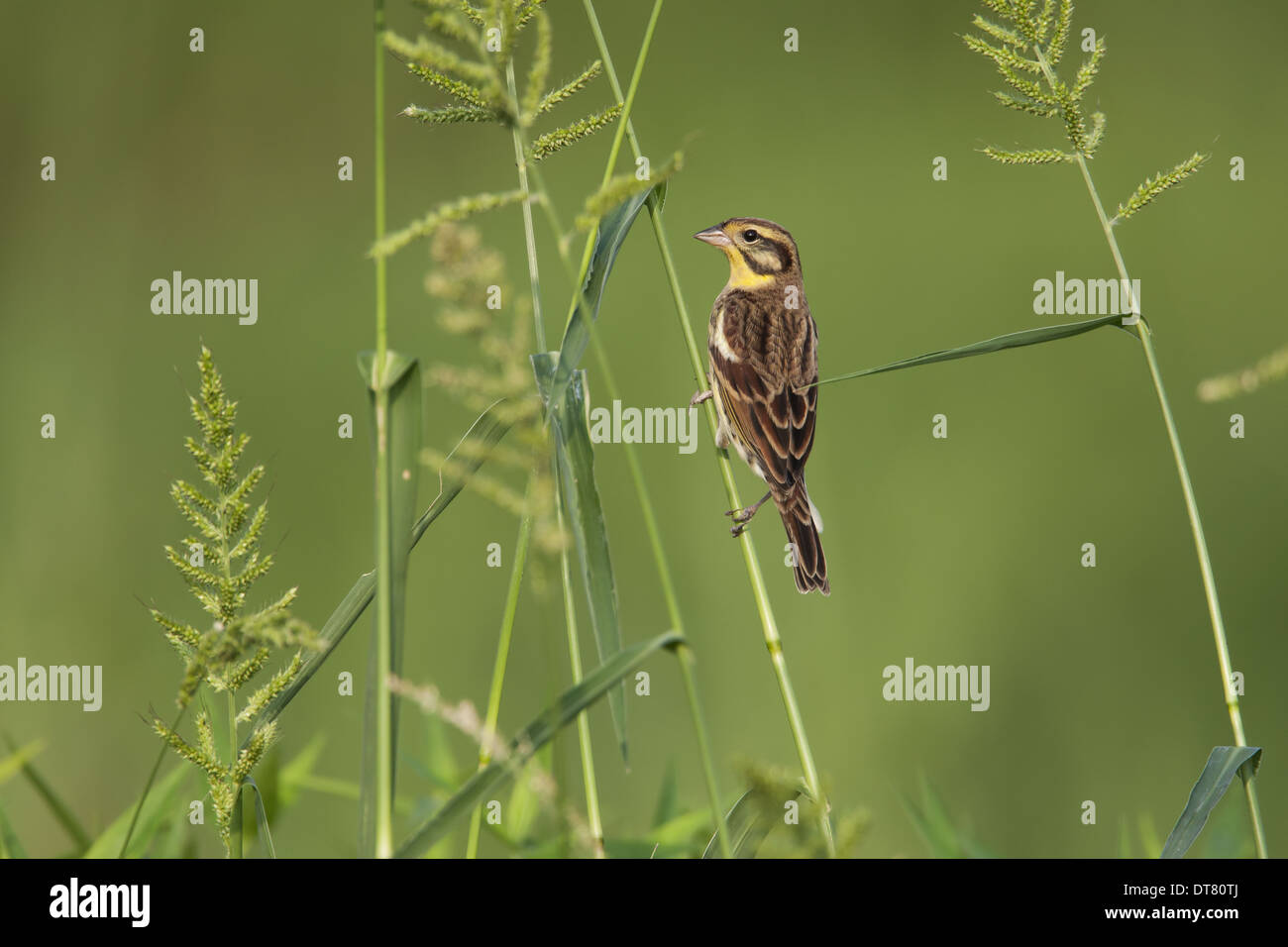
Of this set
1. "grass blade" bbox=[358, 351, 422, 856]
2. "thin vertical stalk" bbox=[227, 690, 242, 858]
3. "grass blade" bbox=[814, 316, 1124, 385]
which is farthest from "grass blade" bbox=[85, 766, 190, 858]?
"grass blade" bbox=[814, 316, 1124, 385]

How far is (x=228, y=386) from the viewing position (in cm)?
230

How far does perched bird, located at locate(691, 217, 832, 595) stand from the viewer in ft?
4.19

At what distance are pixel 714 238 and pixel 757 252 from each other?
0.12m

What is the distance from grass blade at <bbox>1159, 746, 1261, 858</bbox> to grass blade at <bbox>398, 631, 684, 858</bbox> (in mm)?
378

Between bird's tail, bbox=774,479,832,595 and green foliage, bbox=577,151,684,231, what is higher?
green foliage, bbox=577,151,684,231

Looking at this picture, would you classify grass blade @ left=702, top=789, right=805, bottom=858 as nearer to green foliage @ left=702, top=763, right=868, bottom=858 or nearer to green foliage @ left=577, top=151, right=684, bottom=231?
green foliage @ left=702, top=763, right=868, bottom=858

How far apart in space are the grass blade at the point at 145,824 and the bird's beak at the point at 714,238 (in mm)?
934

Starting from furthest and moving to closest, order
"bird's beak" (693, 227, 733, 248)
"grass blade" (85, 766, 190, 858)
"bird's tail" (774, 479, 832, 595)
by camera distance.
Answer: "bird's beak" (693, 227, 733, 248) < "bird's tail" (774, 479, 832, 595) < "grass blade" (85, 766, 190, 858)

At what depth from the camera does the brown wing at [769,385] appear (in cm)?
129

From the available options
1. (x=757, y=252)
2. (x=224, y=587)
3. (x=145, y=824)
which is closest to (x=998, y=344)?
(x=224, y=587)

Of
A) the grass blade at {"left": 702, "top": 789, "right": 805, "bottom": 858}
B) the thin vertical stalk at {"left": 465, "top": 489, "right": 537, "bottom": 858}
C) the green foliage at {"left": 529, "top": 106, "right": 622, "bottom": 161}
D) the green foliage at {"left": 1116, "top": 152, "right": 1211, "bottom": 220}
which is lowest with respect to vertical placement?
the grass blade at {"left": 702, "top": 789, "right": 805, "bottom": 858}

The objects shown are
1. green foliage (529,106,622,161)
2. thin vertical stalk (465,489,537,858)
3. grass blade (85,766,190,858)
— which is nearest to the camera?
thin vertical stalk (465,489,537,858)
